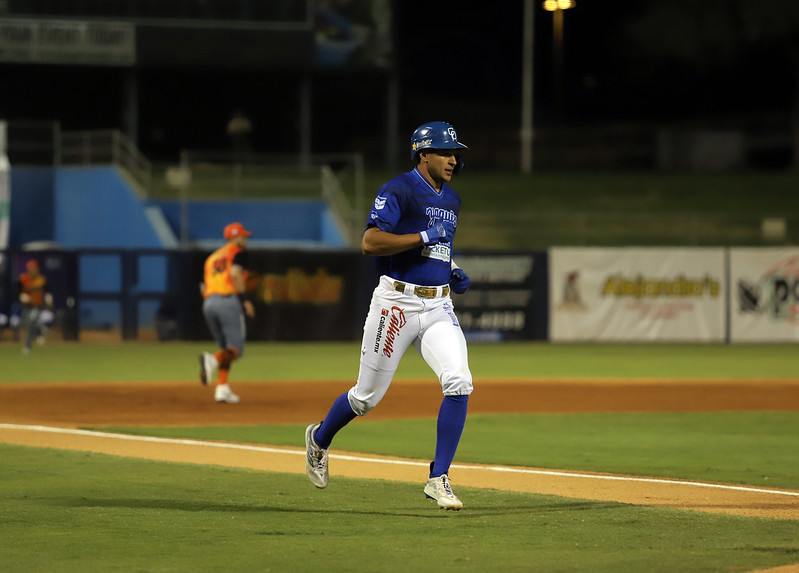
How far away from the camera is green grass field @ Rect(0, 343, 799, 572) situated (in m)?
6.34

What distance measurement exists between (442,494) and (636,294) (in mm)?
21518

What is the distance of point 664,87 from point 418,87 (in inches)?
419

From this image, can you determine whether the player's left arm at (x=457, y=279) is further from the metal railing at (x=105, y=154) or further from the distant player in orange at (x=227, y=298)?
the metal railing at (x=105, y=154)

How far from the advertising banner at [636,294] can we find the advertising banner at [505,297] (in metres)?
0.30

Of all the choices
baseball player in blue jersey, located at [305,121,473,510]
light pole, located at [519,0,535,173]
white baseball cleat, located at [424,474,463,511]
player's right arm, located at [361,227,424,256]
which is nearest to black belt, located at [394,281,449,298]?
baseball player in blue jersey, located at [305,121,473,510]

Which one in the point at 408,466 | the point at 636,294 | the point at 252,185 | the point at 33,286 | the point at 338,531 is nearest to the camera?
the point at 338,531

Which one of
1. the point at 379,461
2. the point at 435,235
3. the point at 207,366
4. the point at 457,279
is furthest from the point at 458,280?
the point at 207,366

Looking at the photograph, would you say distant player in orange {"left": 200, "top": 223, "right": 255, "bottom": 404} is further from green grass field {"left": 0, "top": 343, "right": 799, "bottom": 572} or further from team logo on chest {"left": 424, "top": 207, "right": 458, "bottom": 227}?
team logo on chest {"left": 424, "top": 207, "right": 458, "bottom": 227}

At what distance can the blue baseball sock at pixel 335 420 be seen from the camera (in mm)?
8141

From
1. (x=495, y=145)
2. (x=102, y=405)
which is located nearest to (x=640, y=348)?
(x=102, y=405)

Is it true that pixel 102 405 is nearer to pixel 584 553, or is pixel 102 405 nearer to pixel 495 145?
pixel 584 553

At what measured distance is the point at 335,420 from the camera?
820cm

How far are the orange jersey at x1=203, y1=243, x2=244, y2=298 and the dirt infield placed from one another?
141 cm

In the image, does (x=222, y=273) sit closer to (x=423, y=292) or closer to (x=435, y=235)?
(x=423, y=292)
